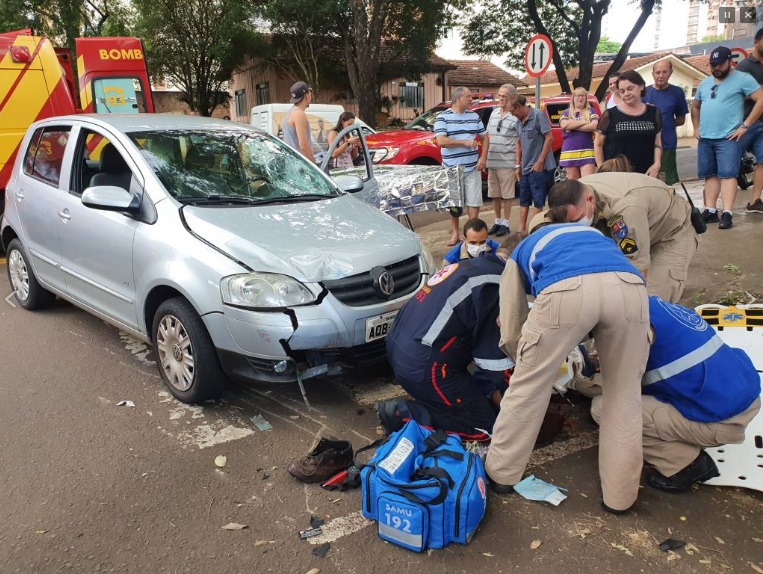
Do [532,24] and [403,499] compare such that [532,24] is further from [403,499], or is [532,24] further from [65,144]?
[403,499]

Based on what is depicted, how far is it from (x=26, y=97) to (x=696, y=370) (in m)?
8.93

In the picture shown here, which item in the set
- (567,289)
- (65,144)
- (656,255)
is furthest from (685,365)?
(65,144)

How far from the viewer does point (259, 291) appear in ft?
11.1

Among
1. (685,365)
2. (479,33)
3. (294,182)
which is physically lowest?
(685,365)

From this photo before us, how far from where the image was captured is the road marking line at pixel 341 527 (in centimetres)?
261

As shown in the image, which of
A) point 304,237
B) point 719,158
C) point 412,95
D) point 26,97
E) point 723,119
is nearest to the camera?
point 304,237

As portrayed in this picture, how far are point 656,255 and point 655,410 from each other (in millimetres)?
1385

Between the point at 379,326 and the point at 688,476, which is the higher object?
the point at 379,326

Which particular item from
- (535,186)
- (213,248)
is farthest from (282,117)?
(213,248)

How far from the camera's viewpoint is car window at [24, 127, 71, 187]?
4.85 meters

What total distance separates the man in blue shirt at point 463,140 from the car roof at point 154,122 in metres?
2.80

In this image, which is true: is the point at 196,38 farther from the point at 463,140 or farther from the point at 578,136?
the point at 578,136

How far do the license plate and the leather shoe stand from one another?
0.72m

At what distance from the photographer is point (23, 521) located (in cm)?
274
